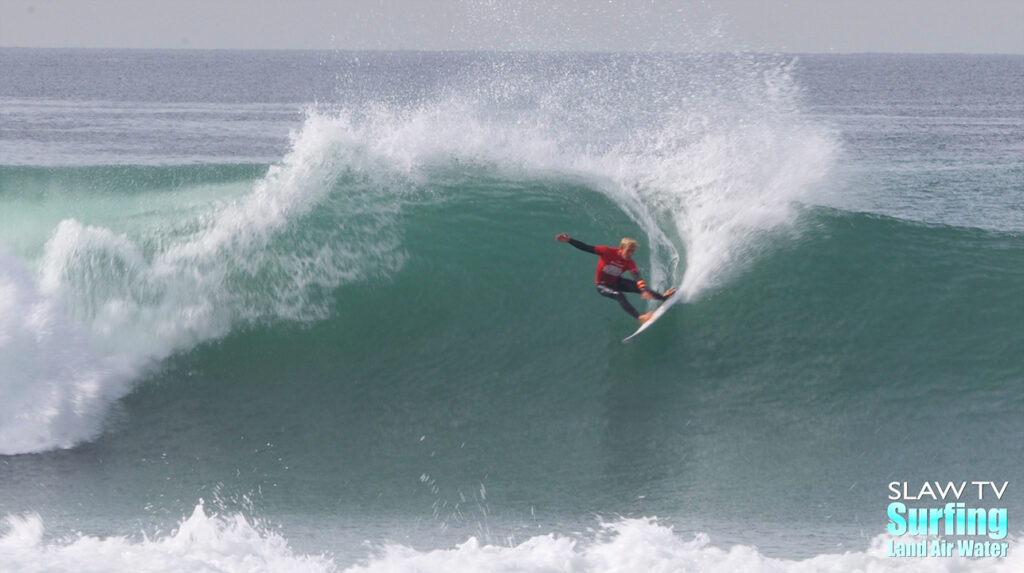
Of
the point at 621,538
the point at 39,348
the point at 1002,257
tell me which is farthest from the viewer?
the point at 1002,257

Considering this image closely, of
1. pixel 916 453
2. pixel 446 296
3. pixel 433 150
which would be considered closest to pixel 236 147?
pixel 433 150

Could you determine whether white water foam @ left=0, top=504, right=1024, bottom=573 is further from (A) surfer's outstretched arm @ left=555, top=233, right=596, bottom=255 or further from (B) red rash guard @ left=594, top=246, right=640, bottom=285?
(B) red rash guard @ left=594, top=246, right=640, bottom=285

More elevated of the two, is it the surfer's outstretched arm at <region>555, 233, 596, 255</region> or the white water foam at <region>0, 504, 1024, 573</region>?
the surfer's outstretched arm at <region>555, 233, 596, 255</region>

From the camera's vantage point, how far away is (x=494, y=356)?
9.95m

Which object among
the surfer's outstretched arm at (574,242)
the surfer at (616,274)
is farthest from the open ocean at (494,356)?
the surfer's outstretched arm at (574,242)

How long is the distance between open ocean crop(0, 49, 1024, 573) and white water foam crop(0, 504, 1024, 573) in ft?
0.09

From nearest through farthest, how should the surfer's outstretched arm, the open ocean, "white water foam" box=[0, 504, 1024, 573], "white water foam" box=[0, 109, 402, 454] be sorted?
"white water foam" box=[0, 504, 1024, 573] → the open ocean → the surfer's outstretched arm → "white water foam" box=[0, 109, 402, 454]

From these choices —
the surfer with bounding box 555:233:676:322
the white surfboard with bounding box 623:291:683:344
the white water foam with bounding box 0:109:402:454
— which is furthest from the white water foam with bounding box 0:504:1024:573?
the white surfboard with bounding box 623:291:683:344

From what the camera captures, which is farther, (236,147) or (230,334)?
(236,147)

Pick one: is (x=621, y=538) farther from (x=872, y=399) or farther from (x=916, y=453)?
(x=872, y=399)

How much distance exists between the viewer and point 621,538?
6812mm

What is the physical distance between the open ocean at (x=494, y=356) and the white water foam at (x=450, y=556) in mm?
29

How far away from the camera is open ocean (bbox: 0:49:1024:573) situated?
23.5 feet

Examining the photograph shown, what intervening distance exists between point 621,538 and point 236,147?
20.4m
